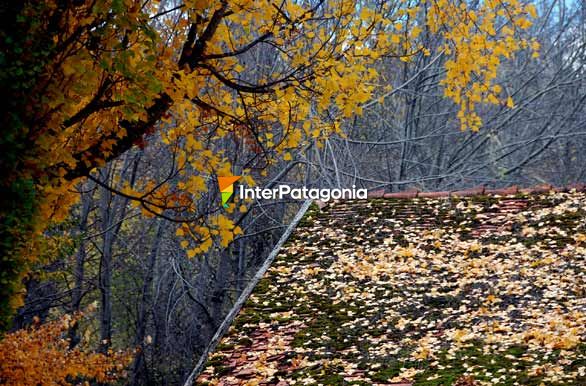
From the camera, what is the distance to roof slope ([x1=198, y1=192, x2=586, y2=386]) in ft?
20.5

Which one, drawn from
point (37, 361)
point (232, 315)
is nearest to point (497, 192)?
point (232, 315)

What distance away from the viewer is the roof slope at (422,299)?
6246 mm

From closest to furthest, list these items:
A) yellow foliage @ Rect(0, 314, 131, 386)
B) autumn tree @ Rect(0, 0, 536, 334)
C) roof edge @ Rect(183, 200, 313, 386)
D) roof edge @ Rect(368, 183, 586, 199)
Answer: autumn tree @ Rect(0, 0, 536, 334) → roof edge @ Rect(183, 200, 313, 386) → yellow foliage @ Rect(0, 314, 131, 386) → roof edge @ Rect(368, 183, 586, 199)

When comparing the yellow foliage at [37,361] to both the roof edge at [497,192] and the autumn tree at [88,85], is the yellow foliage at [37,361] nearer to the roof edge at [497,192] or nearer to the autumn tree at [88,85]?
the autumn tree at [88,85]

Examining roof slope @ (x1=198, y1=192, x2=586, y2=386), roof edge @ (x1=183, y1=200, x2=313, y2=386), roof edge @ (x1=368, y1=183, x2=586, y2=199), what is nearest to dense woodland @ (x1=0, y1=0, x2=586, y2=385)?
roof edge @ (x1=183, y1=200, x2=313, y2=386)

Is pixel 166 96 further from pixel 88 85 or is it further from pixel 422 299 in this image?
pixel 422 299

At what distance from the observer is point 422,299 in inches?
294

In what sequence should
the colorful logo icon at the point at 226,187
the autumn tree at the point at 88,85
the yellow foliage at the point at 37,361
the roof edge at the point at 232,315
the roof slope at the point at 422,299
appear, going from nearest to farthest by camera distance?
the autumn tree at the point at 88,85 → the roof slope at the point at 422,299 → the roof edge at the point at 232,315 → the yellow foliage at the point at 37,361 → the colorful logo icon at the point at 226,187

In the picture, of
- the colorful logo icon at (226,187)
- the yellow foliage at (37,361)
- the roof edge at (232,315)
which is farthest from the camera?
the colorful logo icon at (226,187)

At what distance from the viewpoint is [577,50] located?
54.2 ft

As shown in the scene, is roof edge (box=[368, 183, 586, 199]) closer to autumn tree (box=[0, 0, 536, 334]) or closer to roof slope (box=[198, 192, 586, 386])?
roof slope (box=[198, 192, 586, 386])

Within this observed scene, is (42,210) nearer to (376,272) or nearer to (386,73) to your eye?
(376,272)

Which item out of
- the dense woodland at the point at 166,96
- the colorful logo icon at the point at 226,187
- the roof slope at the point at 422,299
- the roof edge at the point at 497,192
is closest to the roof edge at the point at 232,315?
the roof slope at the point at 422,299

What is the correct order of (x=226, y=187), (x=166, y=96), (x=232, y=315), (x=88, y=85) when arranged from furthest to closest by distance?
(x=226, y=187)
(x=232, y=315)
(x=166, y=96)
(x=88, y=85)
